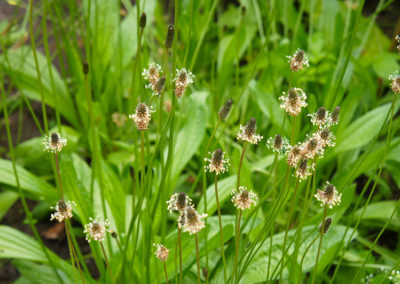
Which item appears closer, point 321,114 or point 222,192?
point 321,114

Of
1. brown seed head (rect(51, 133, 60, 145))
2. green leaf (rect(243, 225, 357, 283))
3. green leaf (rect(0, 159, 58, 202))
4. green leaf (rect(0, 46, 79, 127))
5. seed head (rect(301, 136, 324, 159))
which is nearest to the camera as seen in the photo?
seed head (rect(301, 136, 324, 159))

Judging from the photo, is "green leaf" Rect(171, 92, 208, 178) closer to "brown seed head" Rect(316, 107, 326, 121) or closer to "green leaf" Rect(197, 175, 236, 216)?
"green leaf" Rect(197, 175, 236, 216)

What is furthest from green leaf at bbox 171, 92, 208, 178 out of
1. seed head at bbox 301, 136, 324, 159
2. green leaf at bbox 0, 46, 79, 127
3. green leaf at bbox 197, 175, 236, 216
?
seed head at bbox 301, 136, 324, 159

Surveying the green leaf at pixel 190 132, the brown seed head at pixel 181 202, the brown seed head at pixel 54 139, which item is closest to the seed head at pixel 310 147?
the brown seed head at pixel 181 202

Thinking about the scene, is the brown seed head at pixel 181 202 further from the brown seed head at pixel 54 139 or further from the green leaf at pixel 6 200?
the green leaf at pixel 6 200

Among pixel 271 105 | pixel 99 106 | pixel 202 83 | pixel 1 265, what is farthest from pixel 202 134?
pixel 1 265

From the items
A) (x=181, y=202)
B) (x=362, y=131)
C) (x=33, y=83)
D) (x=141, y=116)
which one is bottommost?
(x=181, y=202)

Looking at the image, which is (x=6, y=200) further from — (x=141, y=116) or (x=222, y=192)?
(x=141, y=116)

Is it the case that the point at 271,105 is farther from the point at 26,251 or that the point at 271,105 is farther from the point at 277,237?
the point at 26,251

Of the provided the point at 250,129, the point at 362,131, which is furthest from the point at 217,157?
the point at 362,131
